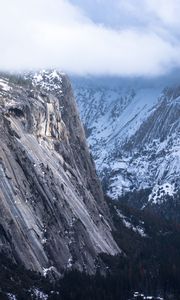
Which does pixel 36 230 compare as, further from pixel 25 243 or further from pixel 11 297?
pixel 11 297

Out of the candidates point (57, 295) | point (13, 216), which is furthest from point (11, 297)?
point (13, 216)

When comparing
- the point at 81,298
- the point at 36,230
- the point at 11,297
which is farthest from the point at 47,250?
the point at 11,297

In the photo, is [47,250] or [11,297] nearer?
[11,297]

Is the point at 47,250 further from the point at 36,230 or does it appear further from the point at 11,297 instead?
the point at 11,297

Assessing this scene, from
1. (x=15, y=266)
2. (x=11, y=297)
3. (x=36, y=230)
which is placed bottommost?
(x=11, y=297)

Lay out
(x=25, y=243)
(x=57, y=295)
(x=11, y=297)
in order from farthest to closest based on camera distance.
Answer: (x=25, y=243) < (x=57, y=295) < (x=11, y=297)

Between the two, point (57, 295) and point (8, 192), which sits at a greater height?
point (8, 192)

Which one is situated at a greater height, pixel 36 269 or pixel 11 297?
pixel 36 269

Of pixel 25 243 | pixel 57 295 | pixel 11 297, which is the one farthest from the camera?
pixel 25 243
